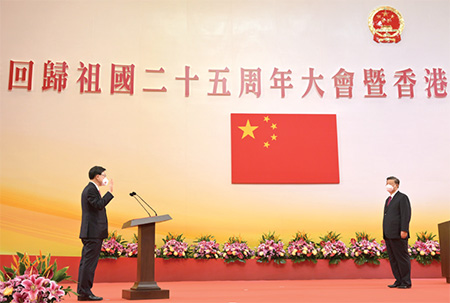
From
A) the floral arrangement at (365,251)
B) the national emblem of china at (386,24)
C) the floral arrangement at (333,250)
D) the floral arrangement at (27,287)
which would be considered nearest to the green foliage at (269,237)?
the floral arrangement at (333,250)

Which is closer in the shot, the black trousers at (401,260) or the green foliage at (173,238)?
the black trousers at (401,260)

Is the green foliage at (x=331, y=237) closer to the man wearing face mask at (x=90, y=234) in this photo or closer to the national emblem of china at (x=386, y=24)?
the national emblem of china at (x=386, y=24)

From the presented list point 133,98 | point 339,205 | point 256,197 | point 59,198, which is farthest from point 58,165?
point 339,205

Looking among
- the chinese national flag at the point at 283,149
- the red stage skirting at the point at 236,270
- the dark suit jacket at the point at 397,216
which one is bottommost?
the red stage skirting at the point at 236,270

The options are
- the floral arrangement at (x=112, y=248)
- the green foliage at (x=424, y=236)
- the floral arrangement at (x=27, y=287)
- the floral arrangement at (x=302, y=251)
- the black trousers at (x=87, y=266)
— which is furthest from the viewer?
the green foliage at (x=424, y=236)

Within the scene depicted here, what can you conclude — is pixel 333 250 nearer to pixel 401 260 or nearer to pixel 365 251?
pixel 365 251

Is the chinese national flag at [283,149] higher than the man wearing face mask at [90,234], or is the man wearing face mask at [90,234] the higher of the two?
the chinese national flag at [283,149]

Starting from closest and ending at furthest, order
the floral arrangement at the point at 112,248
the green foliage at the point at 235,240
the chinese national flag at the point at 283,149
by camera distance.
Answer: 1. the floral arrangement at the point at 112,248
2. the green foliage at the point at 235,240
3. the chinese national flag at the point at 283,149

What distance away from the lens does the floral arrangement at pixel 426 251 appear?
670 centimetres

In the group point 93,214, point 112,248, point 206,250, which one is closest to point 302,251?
point 206,250

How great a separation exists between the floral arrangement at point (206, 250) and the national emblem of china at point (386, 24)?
4177 millimetres

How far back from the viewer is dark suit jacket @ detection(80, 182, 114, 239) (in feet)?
13.3

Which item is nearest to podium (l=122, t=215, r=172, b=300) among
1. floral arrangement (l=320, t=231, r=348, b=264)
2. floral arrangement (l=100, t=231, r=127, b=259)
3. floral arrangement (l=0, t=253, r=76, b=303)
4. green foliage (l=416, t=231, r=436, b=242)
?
floral arrangement (l=0, t=253, r=76, b=303)

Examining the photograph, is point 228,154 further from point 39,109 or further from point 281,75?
point 39,109
